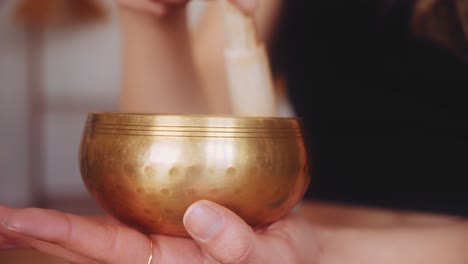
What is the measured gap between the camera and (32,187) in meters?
2.78

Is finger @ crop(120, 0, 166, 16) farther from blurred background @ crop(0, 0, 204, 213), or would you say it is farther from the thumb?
blurred background @ crop(0, 0, 204, 213)

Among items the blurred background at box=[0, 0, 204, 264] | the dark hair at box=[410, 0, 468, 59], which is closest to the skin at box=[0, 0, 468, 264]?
the dark hair at box=[410, 0, 468, 59]

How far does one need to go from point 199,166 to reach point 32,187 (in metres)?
2.60

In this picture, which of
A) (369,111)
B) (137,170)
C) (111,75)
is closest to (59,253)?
(137,170)

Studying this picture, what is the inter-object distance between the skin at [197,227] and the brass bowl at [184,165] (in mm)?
21

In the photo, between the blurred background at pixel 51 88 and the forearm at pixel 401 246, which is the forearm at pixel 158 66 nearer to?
the forearm at pixel 401 246

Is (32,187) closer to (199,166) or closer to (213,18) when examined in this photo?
(213,18)

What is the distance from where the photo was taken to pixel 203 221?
0.40 m

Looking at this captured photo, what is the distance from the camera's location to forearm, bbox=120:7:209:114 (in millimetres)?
773

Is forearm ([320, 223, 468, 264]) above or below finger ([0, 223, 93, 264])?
below

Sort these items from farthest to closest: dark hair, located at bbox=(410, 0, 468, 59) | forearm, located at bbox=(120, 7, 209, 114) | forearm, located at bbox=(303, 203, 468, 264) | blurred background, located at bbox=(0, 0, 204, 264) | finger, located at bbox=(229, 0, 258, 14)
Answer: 1. blurred background, located at bbox=(0, 0, 204, 264)
2. dark hair, located at bbox=(410, 0, 468, 59)
3. forearm, located at bbox=(120, 7, 209, 114)
4. forearm, located at bbox=(303, 203, 468, 264)
5. finger, located at bbox=(229, 0, 258, 14)

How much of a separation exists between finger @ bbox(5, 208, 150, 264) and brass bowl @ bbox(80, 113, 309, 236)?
1.0 inches

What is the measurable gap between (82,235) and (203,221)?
10 cm

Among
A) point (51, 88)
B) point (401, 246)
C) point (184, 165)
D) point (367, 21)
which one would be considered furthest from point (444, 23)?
point (51, 88)
